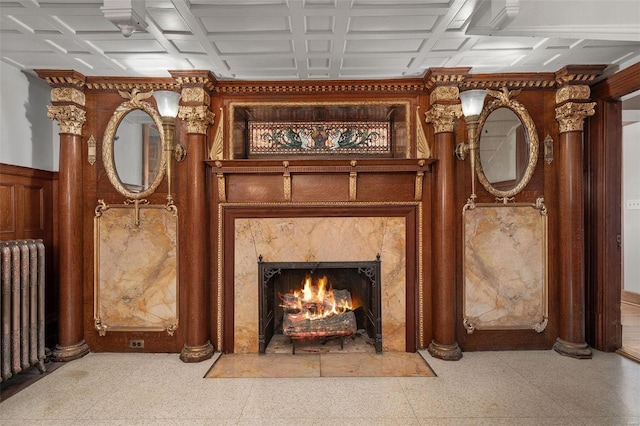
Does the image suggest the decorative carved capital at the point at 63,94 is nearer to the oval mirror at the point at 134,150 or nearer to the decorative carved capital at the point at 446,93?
the oval mirror at the point at 134,150

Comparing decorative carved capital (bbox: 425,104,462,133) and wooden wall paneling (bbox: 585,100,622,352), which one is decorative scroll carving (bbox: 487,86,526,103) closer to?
decorative carved capital (bbox: 425,104,462,133)

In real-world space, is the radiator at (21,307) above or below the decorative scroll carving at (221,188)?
below

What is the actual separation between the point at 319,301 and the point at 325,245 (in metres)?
0.64

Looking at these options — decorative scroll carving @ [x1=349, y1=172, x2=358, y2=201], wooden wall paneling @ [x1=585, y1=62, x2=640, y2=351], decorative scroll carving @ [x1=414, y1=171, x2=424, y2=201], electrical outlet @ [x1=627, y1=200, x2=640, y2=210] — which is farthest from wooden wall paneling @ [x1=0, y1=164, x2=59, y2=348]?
electrical outlet @ [x1=627, y1=200, x2=640, y2=210]

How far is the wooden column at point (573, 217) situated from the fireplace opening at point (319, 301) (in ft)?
5.79

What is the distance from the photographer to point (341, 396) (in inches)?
102

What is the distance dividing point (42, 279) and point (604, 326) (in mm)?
5211

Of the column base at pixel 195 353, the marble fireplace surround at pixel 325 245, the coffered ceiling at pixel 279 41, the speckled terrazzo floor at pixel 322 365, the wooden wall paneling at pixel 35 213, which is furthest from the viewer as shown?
the marble fireplace surround at pixel 325 245

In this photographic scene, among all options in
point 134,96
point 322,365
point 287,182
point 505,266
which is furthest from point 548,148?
point 134,96

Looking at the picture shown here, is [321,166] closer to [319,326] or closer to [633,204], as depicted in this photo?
[319,326]

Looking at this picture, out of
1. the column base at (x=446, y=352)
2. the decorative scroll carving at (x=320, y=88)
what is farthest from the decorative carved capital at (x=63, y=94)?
the column base at (x=446, y=352)

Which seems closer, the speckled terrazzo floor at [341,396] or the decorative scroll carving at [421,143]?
the speckled terrazzo floor at [341,396]

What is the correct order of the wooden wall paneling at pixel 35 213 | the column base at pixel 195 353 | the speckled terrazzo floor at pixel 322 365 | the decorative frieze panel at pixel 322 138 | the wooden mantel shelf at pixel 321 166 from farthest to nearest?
the decorative frieze panel at pixel 322 138
the wooden mantel shelf at pixel 321 166
the column base at pixel 195 353
the wooden wall paneling at pixel 35 213
the speckled terrazzo floor at pixel 322 365

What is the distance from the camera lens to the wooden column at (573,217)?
3254mm
